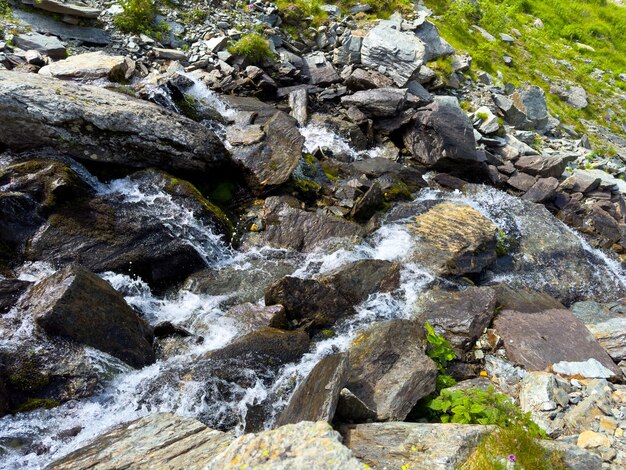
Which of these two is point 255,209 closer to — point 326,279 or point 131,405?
point 326,279

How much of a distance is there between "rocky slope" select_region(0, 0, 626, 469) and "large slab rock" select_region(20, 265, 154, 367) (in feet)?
0.13

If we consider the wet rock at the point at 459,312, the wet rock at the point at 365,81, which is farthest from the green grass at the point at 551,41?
the wet rock at the point at 459,312

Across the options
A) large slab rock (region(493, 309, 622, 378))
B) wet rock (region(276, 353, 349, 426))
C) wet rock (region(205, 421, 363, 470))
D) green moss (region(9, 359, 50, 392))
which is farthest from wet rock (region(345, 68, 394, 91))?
wet rock (region(205, 421, 363, 470))

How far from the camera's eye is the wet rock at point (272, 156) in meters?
13.5

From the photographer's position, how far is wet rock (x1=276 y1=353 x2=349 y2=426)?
20.9 feet

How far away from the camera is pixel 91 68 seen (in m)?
15.5

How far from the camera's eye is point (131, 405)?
7.43 meters

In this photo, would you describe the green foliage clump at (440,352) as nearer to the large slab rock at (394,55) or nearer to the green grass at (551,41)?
the large slab rock at (394,55)

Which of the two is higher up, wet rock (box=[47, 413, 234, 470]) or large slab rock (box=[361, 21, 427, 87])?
large slab rock (box=[361, 21, 427, 87])

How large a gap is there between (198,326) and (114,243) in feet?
9.07

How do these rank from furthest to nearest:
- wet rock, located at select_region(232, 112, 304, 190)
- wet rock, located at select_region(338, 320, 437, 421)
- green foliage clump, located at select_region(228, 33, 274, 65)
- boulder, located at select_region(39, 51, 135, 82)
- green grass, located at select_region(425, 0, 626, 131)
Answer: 1. green grass, located at select_region(425, 0, 626, 131)
2. green foliage clump, located at select_region(228, 33, 274, 65)
3. boulder, located at select_region(39, 51, 135, 82)
4. wet rock, located at select_region(232, 112, 304, 190)
5. wet rock, located at select_region(338, 320, 437, 421)

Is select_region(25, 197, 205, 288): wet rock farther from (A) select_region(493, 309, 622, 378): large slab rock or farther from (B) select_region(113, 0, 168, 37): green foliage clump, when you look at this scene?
(B) select_region(113, 0, 168, 37): green foliage clump

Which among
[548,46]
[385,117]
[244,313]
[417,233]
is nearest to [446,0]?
[548,46]

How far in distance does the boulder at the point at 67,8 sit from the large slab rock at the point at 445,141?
13.1 meters
